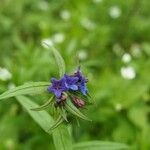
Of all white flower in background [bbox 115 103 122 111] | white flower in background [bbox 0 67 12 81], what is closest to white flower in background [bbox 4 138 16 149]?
white flower in background [bbox 0 67 12 81]

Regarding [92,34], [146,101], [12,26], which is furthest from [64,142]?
[12,26]

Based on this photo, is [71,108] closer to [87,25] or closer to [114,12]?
[87,25]

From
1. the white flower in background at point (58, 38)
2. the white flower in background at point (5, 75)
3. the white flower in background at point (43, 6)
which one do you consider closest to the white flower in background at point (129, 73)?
the white flower in background at point (58, 38)

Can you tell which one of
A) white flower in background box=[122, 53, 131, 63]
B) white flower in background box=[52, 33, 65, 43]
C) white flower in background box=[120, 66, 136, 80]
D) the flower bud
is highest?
white flower in background box=[52, 33, 65, 43]

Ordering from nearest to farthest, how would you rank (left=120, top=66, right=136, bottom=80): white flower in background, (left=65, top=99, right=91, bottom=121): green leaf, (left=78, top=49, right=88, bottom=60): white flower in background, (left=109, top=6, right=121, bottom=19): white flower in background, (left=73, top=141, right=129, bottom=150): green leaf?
(left=65, top=99, right=91, bottom=121): green leaf
(left=73, top=141, right=129, bottom=150): green leaf
(left=120, top=66, right=136, bottom=80): white flower in background
(left=78, top=49, right=88, bottom=60): white flower in background
(left=109, top=6, right=121, bottom=19): white flower in background

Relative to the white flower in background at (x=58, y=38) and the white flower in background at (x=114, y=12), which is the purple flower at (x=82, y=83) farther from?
the white flower in background at (x=114, y=12)

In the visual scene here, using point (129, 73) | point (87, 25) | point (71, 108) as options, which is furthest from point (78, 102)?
point (87, 25)

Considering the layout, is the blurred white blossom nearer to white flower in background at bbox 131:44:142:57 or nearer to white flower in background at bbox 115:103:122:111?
white flower in background at bbox 115:103:122:111

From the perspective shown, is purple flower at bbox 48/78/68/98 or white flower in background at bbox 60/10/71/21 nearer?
purple flower at bbox 48/78/68/98
